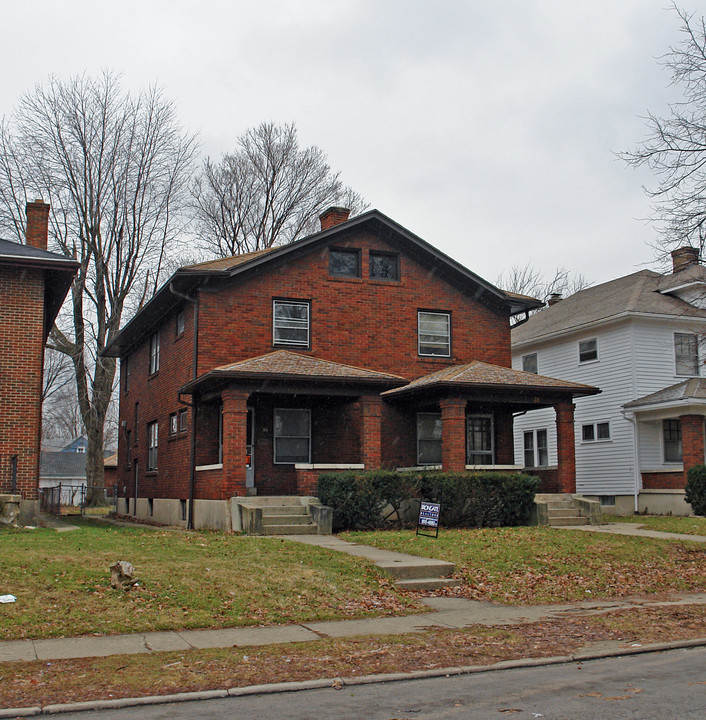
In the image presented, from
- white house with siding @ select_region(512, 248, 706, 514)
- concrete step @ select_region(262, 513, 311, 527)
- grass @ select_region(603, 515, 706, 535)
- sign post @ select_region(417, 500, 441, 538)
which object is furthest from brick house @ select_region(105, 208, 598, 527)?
white house with siding @ select_region(512, 248, 706, 514)

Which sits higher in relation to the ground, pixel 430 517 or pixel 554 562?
pixel 430 517

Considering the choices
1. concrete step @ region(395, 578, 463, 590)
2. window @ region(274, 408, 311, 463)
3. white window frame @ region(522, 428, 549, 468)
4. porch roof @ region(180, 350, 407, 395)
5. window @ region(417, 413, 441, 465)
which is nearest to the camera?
concrete step @ region(395, 578, 463, 590)

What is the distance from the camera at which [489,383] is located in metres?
19.9

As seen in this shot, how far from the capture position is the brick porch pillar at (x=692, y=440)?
80.1ft

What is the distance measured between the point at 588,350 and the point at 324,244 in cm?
1165

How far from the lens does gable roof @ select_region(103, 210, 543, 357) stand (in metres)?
21.0

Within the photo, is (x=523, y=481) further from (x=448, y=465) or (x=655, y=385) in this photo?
(x=655, y=385)

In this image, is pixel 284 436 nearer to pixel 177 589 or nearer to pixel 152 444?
pixel 152 444

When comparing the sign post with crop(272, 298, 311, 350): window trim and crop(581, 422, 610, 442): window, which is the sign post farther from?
crop(581, 422, 610, 442): window

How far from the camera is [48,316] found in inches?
896

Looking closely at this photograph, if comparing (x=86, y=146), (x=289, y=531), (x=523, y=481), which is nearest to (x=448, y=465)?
(x=523, y=481)

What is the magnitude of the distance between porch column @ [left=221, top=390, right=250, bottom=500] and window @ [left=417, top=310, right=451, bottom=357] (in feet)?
22.1

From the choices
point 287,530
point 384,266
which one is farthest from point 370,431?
point 384,266

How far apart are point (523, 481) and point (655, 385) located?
427 inches
